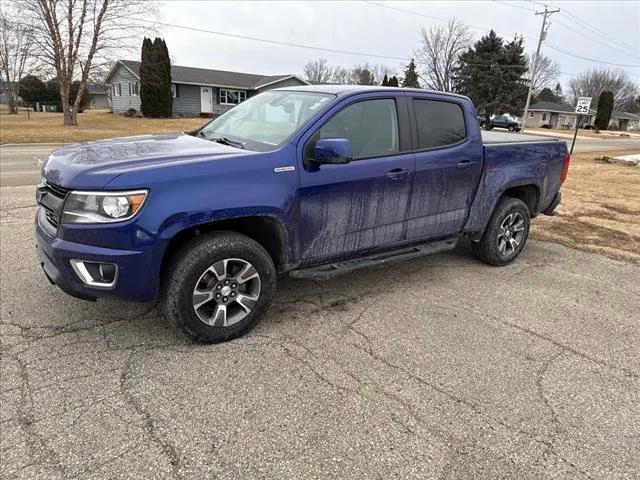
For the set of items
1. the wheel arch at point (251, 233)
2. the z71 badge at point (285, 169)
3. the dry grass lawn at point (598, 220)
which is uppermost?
the z71 badge at point (285, 169)

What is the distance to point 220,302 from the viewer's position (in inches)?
132

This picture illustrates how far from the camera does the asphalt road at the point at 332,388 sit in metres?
2.38

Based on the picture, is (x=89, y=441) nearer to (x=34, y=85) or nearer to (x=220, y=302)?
(x=220, y=302)

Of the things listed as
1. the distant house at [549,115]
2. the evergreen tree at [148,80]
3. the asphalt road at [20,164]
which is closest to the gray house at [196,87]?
the evergreen tree at [148,80]

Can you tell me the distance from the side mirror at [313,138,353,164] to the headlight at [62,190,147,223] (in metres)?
1.25

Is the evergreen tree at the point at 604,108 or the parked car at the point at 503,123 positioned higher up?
the evergreen tree at the point at 604,108

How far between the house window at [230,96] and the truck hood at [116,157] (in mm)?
41201

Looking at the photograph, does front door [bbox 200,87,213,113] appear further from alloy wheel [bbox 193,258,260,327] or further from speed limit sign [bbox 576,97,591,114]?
alloy wheel [bbox 193,258,260,327]

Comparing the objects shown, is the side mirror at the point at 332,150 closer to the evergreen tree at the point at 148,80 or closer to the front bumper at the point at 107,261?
the front bumper at the point at 107,261

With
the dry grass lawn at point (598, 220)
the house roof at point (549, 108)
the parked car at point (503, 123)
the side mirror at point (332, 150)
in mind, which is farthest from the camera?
the house roof at point (549, 108)

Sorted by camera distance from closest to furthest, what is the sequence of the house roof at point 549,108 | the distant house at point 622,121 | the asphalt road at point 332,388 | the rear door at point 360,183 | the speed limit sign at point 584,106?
the asphalt road at point 332,388 < the rear door at point 360,183 < the speed limit sign at point 584,106 < the house roof at point 549,108 < the distant house at point 622,121

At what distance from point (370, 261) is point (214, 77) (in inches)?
1683

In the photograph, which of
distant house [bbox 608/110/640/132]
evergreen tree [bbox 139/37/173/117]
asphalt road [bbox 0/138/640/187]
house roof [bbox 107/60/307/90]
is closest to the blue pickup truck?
asphalt road [bbox 0/138/640/187]

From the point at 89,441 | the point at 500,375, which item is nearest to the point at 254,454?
the point at 89,441
